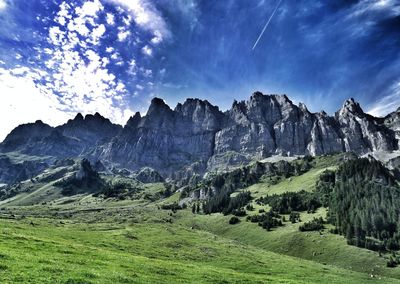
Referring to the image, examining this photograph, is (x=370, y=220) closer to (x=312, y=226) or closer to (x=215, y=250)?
(x=312, y=226)

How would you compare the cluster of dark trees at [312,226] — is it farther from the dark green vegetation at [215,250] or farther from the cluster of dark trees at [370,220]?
the cluster of dark trees at [370,220]

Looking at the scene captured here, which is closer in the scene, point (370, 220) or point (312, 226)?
point (370, 220)

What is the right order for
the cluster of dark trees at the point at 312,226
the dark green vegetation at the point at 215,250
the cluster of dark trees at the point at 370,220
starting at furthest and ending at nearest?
the cluster of dark trees at the point at 312,226 → the cluster of dark trees at the point at 370,220 → the dark green vegetation at the point at 215,250

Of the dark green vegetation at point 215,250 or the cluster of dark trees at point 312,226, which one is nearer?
the dark green vegetation at point 215,250

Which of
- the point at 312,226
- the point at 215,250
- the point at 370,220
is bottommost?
the point at 215,250

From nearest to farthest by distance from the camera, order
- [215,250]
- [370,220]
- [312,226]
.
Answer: [215,250], [370,220], [312,226]

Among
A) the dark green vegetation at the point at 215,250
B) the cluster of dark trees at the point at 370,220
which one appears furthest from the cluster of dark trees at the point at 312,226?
the cluster of dark trees at the point at 370,220

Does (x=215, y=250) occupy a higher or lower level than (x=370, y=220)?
lower

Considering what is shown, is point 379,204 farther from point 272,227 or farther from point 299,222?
point 272,227

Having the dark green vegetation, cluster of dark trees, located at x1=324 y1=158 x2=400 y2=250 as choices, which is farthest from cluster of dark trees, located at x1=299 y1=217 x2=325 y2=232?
cluster of dark trees, located at x1=324 y1=158 x2=400 y2=250

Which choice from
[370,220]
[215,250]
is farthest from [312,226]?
[215,250]

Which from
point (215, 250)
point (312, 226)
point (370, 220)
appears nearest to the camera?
point (215, 250)

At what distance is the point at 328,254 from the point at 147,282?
110 metres

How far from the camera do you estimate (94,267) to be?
134 feet
